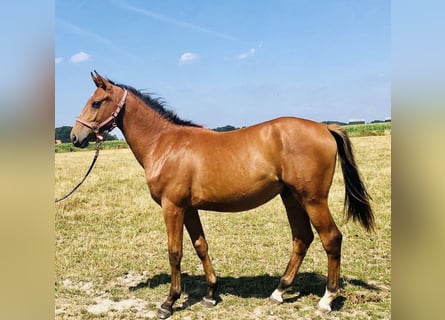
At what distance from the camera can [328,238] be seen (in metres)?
3.55

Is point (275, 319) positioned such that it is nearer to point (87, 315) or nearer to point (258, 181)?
point (258, 181)

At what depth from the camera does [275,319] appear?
3.56 m

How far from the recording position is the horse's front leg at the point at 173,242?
3631mm

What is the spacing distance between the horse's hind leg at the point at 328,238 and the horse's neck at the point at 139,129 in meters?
1.89

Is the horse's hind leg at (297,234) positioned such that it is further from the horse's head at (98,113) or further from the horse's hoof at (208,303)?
the horse's head at (98,113)

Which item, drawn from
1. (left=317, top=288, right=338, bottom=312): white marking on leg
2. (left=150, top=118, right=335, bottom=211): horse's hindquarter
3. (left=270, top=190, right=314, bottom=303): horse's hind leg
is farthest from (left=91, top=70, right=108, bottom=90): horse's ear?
(left=317, top=288, right=338, bottom=312): white marking on leg

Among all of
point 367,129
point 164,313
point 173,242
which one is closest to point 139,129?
point 173,242

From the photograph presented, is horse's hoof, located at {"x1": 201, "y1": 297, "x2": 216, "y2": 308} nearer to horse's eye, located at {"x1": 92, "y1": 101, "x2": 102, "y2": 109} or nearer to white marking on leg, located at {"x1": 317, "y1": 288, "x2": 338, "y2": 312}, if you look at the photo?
white marking on leg, located at {"x1": 317, "y1": 288, "x2": 338, "y2": 312}

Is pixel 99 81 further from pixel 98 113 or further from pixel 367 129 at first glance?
pixel 367 129

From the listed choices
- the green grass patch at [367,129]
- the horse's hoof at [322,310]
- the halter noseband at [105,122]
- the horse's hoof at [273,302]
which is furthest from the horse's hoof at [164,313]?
the green grass patch at [367,129]

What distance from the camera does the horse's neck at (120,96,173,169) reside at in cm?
390
